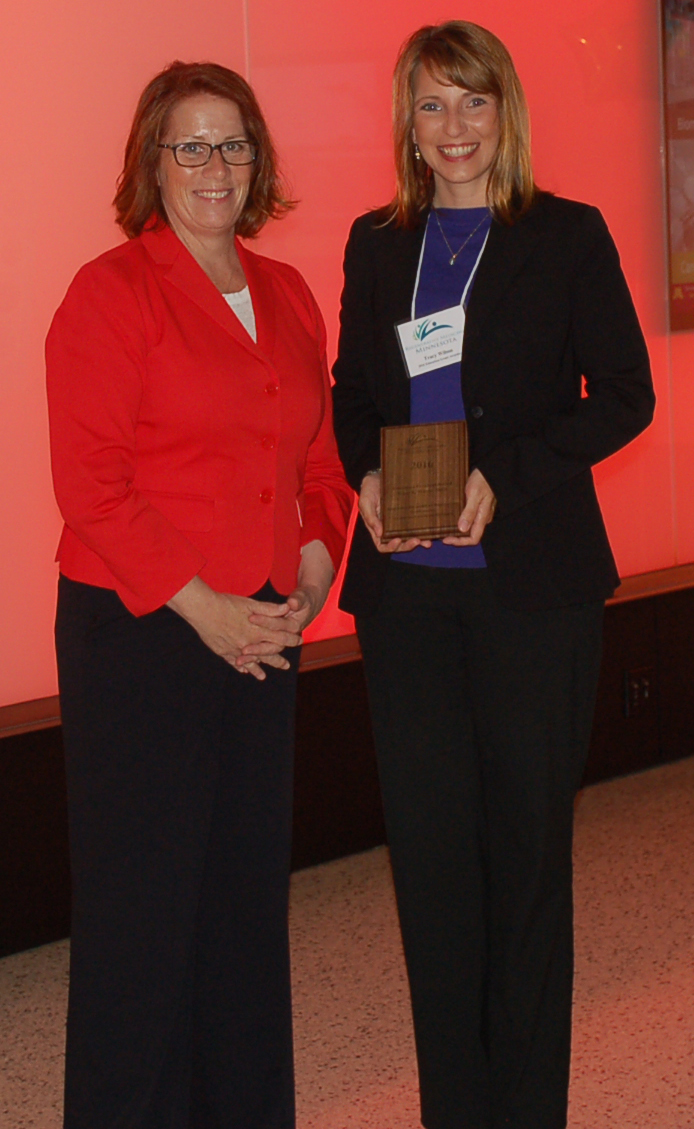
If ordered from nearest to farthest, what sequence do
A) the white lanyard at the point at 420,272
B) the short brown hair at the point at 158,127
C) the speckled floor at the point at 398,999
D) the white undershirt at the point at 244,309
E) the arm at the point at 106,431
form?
the arm at the point at 106,431, the short brown hair at the point at 158,127, the white undershirt at the point at 244,309, the white lanyard at the point at 420,272, the speckled floor at the point at 398,999

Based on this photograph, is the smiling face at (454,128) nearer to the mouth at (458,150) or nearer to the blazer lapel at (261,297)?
the mouth at (458,150)

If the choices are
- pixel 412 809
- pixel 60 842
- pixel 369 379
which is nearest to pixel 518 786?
pixel 412 809

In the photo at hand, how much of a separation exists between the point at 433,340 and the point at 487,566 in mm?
383

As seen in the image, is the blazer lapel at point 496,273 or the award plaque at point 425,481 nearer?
the award plaque at point 425,481

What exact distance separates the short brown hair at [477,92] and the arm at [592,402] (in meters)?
0.13

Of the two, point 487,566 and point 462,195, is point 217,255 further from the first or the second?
point 487,566

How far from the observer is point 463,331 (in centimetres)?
204

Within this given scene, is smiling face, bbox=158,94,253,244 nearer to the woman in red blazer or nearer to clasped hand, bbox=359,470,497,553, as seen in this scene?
the woman in red blazer

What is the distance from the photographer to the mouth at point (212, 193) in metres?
1.88

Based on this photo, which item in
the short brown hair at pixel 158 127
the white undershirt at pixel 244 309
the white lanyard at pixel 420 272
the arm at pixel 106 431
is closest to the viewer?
the arm at pixel 106 431

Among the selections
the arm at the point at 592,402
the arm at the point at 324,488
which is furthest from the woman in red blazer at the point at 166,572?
the arm at the point at 592,402

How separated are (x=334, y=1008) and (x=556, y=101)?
9.65 ft

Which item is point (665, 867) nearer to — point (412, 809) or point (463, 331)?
point (412, 809)

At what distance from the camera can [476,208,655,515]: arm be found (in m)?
1.98
